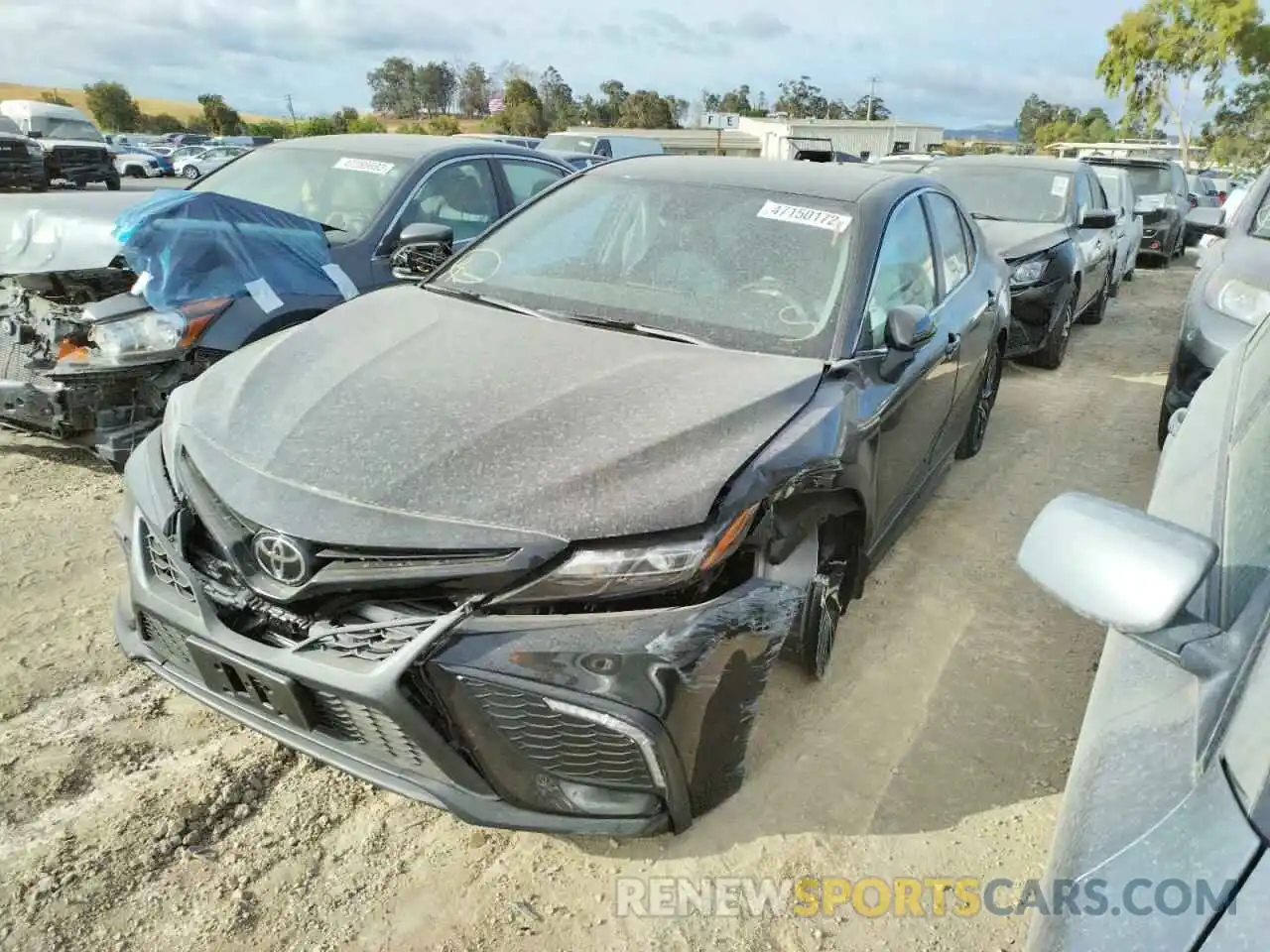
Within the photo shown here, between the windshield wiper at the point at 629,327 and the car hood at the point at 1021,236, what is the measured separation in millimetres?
4578

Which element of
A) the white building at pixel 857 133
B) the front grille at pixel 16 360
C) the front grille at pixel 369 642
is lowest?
the white building at pixel 857 133

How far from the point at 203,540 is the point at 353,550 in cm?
50

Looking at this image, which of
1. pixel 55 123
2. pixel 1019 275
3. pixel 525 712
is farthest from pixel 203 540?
pixel 55 123

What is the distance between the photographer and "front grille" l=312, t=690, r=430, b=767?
1862 millimetres

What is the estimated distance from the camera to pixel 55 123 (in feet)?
66.0

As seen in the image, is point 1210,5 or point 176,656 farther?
point 1210,5

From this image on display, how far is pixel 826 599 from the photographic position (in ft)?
9.09

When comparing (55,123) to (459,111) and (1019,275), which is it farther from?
(459,111)

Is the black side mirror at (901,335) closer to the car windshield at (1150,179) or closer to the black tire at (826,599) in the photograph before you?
the black tire at (826,599)

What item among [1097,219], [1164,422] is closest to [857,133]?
[1097,219]

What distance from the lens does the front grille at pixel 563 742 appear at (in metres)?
1.83

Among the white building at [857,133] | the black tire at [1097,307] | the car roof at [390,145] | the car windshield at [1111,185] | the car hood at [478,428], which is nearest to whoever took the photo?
the car hood at [478,428]

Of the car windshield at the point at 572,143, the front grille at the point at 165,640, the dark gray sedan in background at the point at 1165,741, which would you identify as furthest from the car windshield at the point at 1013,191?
the car windshield at the point at 572,143

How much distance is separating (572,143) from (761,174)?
16081 millimetres
